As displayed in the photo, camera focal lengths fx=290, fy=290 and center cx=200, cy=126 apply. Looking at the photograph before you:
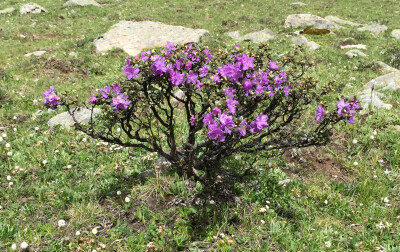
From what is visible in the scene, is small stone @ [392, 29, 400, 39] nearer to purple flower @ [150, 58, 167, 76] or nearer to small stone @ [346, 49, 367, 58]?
small stone @ [346, 49, 367, 58]

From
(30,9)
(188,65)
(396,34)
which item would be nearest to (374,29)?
(396,34)

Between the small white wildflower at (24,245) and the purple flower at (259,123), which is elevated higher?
the purple flower at (259,123)

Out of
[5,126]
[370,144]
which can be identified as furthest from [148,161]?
[370,144]

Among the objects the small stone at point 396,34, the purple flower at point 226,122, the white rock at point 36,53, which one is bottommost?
the small stone at point 396,34

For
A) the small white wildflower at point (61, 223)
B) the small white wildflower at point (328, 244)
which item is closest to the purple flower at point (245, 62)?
the small white wildflower at point (328, 244)

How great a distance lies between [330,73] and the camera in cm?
1014

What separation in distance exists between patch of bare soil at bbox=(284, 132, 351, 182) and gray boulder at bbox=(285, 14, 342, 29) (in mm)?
12874

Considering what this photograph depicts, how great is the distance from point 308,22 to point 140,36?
10.0 m

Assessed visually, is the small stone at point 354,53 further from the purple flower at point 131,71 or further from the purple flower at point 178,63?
the purple flower at point 131,71

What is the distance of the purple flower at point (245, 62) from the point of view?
329 cm

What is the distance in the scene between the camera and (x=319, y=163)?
18.3 ft

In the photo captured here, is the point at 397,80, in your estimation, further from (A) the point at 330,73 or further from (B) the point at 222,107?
(B) the point at 222,107

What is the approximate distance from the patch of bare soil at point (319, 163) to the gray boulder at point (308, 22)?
12.9 m

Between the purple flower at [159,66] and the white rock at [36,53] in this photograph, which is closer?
the purple flower at [159,66]
